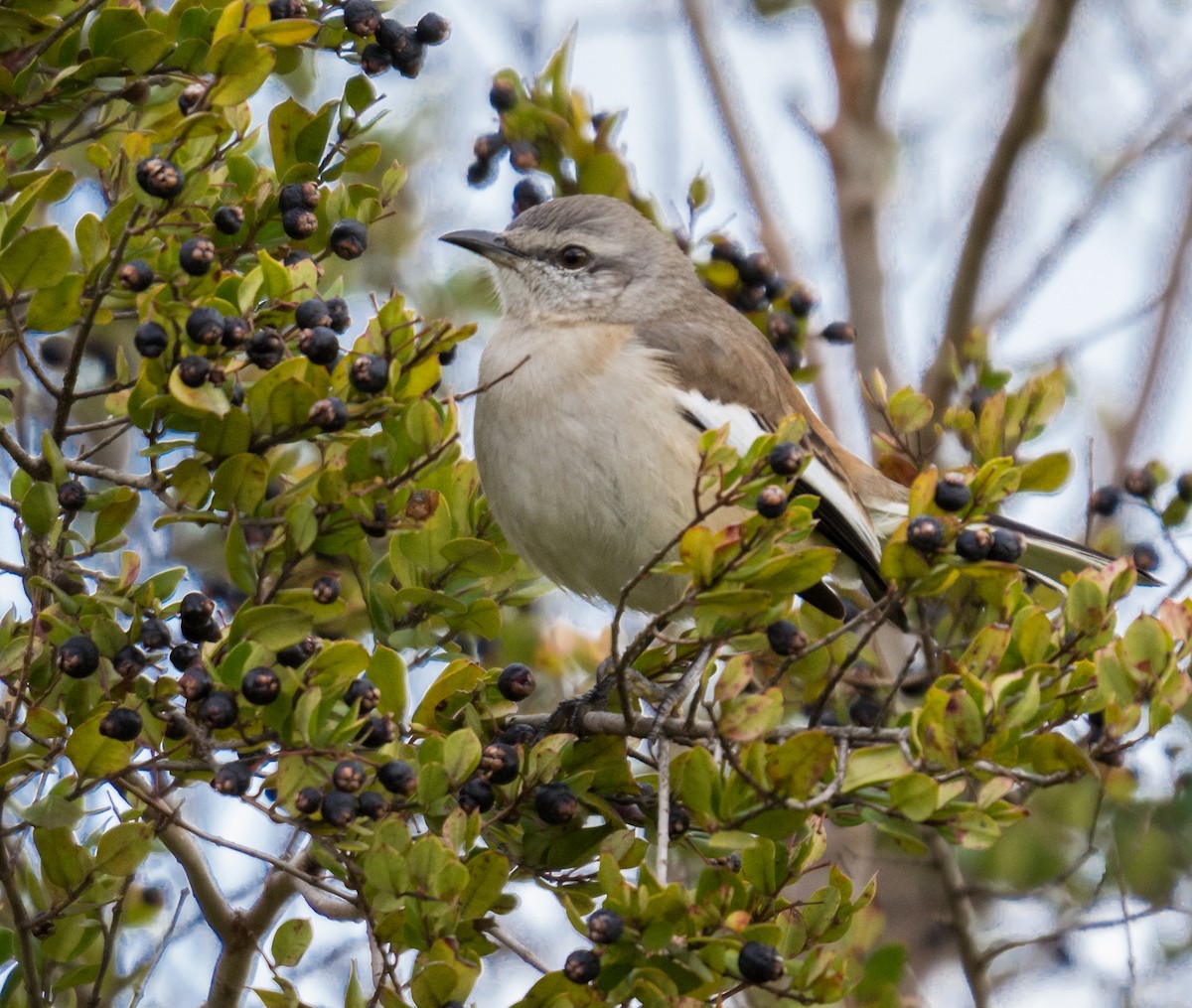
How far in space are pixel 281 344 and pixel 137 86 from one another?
735mm

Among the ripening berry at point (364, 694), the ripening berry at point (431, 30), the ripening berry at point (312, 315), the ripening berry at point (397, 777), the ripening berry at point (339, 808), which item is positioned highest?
the ripening berry at point (431, 30)

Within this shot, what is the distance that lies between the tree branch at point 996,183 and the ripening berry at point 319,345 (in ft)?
11.9

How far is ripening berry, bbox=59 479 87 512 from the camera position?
288 cm

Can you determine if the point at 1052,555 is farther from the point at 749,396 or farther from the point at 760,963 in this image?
the point at 760,963

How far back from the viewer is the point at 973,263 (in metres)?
6.24

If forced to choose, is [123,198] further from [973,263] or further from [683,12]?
[683,12]

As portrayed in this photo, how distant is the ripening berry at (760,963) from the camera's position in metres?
2.46

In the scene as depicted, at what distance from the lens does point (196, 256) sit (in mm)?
2912

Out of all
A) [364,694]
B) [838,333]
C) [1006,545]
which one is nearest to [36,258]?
[364,694]

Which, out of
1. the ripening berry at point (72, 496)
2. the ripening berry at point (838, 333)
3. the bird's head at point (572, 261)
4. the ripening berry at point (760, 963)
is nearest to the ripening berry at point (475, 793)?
the ripening berry at point (760, 963)

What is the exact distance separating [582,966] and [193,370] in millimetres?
1302

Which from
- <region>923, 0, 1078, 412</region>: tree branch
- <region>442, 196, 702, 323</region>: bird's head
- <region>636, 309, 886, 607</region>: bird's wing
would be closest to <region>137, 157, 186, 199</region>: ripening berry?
<region>636, 309, 886, 607</region>: bird's wing

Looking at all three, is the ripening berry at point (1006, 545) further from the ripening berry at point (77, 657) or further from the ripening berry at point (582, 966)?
the ripening berry at point (77, 657)

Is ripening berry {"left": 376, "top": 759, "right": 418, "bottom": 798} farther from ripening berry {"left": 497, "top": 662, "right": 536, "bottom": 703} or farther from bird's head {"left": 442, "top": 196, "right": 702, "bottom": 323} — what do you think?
bird's head {"left": 442, "top": 196, "right": 702, "bottom": 323}
